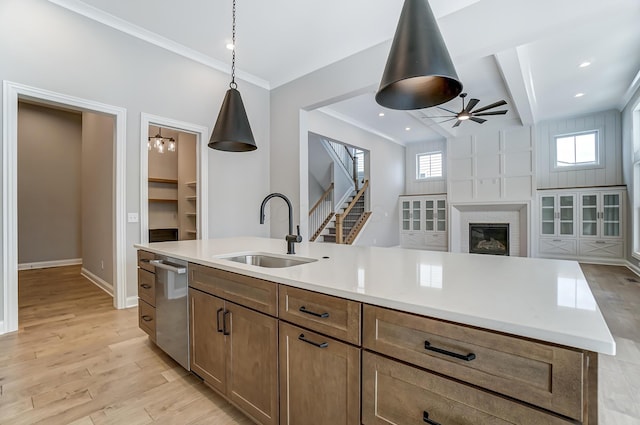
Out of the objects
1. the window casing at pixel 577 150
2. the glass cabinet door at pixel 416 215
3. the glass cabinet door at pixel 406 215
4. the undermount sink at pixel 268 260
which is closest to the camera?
the undermount sink at pixel 268 260

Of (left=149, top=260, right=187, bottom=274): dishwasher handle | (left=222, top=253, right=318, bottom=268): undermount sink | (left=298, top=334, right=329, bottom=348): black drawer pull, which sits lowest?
(left=298, top=334, right=329, bottom=348): black drawer pull

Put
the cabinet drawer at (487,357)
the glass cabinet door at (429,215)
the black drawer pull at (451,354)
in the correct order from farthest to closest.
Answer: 1. the glass cabinet door at (429,215)
2. the black drawer pull at (451,354)
3. the cabinet drawer at (487,357)

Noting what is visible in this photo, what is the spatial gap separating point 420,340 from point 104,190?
15.6 ft

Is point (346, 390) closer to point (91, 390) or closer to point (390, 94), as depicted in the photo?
point (390, 94)

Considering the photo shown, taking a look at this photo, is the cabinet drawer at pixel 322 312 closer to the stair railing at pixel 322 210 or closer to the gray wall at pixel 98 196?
the gray wall at pixel 98 196

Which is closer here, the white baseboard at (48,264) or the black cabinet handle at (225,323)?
the black cabinet handle at (225,323)

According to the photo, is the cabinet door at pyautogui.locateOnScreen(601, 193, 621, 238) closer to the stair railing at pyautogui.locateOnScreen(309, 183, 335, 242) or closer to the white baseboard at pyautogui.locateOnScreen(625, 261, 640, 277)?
the white baseboard at pyautogui.locateOnScreen(625, 261, 640, 277)

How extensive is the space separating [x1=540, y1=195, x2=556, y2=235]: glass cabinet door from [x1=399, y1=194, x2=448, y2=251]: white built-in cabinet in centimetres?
212

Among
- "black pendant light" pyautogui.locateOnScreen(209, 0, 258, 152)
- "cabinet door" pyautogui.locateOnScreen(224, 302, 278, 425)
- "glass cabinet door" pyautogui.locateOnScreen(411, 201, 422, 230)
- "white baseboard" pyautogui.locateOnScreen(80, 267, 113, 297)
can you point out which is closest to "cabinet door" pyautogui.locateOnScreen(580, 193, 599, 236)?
"glass cabinet door" pyautogui.locateOnScreen(411, 201, 422, 230)

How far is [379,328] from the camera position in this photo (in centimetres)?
101

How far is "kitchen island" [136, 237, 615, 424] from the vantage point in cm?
73

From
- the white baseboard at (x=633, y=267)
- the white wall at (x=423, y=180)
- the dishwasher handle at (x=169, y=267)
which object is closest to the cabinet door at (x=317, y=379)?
the dishwasher handle at (x=169, y=267)

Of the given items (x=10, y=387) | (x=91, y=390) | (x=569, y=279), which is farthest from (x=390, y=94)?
(x=10, y=387)

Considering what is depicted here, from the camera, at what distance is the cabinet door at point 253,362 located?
136cm
